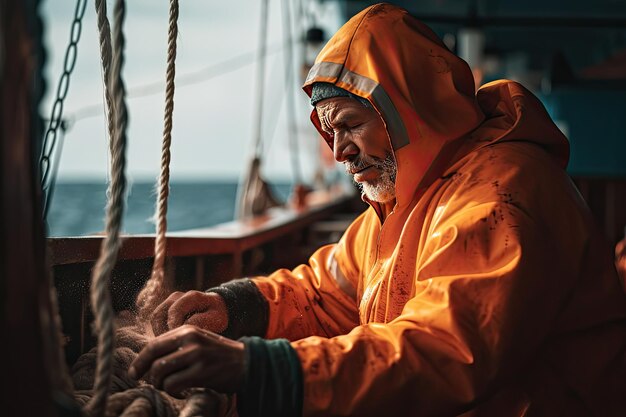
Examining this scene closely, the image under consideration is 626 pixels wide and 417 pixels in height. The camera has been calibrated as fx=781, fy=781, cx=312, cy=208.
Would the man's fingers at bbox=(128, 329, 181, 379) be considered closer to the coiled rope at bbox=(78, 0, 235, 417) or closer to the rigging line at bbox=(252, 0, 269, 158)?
the coiled rope at bbox=(78, 0, 235, 417)

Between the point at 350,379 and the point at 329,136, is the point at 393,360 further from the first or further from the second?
the point at 329,136

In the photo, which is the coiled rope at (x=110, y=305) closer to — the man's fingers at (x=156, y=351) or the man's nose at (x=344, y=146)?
the man's fingers at (x=156, y=351)

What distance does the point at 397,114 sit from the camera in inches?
62.0

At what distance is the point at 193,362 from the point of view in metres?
1.15

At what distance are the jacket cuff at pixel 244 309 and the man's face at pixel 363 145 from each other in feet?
1.16

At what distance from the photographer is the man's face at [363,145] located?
167 centimetres

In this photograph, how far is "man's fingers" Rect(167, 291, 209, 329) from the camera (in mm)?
1614

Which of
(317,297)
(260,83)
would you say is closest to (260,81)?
(260,83)

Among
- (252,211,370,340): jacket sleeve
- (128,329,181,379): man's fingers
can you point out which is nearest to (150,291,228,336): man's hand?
(252,211,370,340): jacket sleeve

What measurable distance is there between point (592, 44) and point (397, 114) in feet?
28.6

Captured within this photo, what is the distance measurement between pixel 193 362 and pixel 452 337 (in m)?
0.41

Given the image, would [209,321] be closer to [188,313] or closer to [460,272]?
[188,313]

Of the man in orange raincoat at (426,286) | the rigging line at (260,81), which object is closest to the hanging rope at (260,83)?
the rigging line at (260,81)

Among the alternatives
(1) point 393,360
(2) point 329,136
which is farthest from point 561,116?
(1) point 393,360
